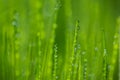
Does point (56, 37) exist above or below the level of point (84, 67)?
above

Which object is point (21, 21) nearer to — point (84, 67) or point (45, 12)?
point (45, 12)

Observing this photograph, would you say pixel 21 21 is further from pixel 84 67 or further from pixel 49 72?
pixel 84 67

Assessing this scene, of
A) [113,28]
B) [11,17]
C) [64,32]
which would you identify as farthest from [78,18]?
[11,17]

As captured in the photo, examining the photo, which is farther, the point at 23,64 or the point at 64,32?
the point at 64,32

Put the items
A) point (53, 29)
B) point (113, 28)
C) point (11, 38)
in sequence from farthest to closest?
point (113, 28), point (53, 29), point (11, 38)

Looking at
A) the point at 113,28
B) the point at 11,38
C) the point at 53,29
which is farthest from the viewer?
the point at 113,28

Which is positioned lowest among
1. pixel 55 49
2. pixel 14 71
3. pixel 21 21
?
Answer: pixel 14 71
